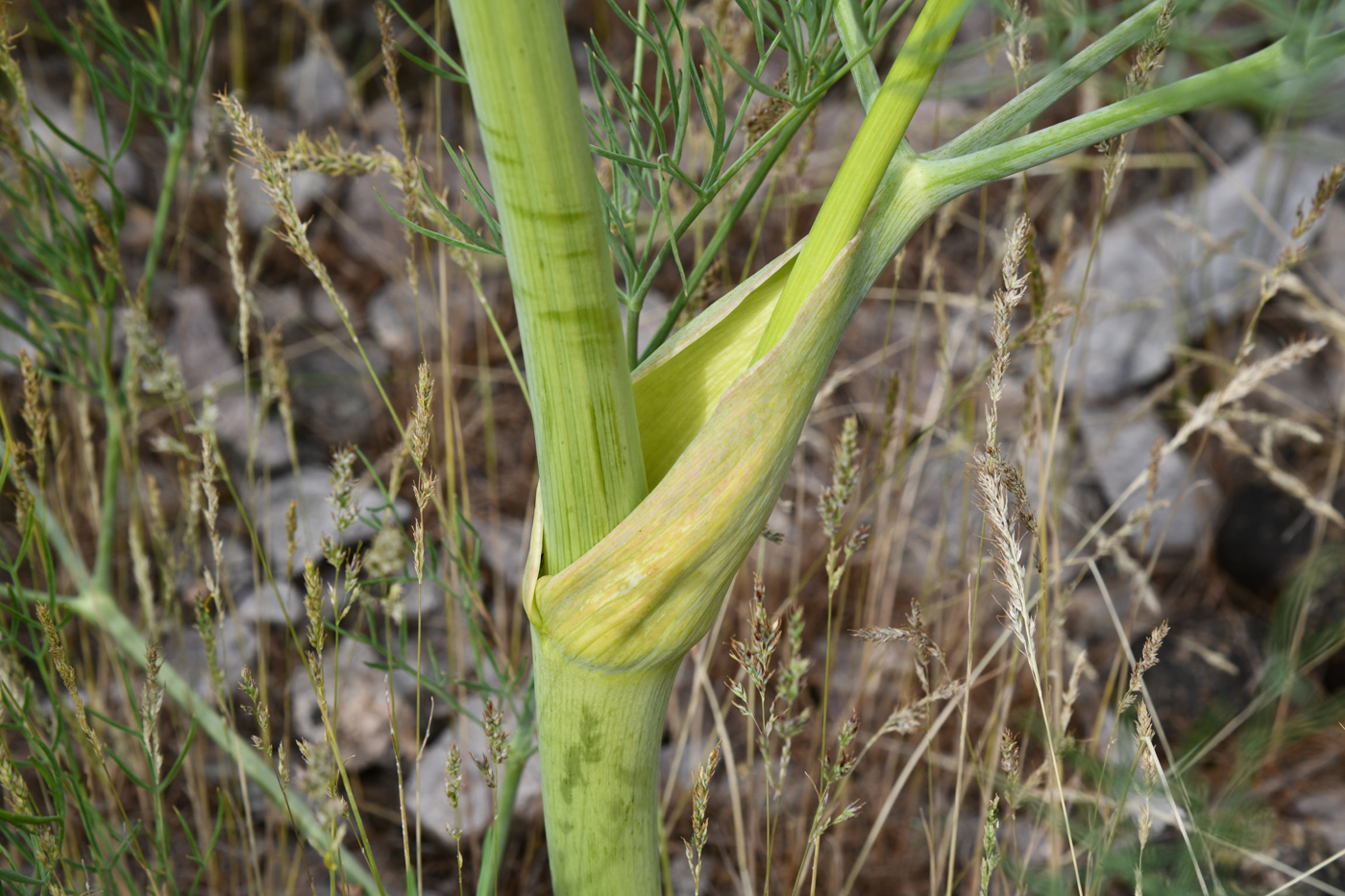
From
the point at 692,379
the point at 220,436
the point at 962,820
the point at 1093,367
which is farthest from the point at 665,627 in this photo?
the point at 1093,367

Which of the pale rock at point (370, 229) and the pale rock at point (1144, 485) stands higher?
the pale rock at point (370, 229)

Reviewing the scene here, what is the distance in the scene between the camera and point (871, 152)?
0.47 metres

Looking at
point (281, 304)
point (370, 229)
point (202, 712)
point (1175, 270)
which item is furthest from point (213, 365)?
point (1175, 270)

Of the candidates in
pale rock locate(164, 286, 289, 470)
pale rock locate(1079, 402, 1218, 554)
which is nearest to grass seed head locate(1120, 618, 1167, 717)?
pale rock locate(1079, 402, 1218, 554)

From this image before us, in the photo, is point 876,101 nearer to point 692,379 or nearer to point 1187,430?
point 692,379

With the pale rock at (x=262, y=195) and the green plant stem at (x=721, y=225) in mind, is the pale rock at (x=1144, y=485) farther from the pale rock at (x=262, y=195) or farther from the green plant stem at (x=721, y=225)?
the pale rock at (x=262, y=195)

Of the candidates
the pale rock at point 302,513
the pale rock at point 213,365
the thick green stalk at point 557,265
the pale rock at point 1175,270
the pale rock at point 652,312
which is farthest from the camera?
the pale rock at point 1175,270

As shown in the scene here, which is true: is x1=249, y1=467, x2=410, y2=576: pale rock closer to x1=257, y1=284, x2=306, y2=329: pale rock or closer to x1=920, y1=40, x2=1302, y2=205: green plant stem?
x1=257, y1=284, x2=306, y2=329: pale rock

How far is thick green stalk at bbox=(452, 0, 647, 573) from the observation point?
1.30 ft

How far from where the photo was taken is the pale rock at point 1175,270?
2014mm

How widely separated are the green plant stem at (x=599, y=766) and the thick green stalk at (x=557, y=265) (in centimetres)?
8

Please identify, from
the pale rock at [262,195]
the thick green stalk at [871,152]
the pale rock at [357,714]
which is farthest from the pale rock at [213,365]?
the thick green stalk at [871,152]

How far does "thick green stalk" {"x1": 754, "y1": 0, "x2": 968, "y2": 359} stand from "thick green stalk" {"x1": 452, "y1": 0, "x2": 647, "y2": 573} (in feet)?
0.33

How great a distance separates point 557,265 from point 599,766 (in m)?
0.33
